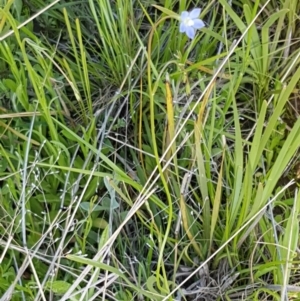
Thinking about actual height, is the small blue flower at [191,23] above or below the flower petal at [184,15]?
below

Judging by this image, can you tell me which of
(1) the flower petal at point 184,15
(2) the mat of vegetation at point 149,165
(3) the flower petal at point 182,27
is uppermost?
(1) the flower petal at point 184,15

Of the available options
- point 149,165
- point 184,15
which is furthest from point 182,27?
point 149,165

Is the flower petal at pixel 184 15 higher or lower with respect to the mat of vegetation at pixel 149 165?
higher

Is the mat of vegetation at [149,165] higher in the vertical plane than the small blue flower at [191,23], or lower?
lower

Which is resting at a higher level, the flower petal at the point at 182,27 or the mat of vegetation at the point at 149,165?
the flower petal at the point at 182,27

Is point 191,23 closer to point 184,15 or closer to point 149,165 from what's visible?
point 184,15

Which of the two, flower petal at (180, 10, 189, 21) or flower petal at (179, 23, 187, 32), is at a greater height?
flower petal at (180, 10, 189, 21)

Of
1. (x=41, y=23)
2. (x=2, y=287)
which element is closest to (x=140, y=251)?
(x=2, y=287)

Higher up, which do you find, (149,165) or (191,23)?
(191,23)

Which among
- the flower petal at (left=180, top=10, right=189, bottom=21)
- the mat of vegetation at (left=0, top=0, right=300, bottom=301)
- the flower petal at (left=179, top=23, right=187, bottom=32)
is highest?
the flower petal at (left=180, top=10, right=189, bottom=21)
